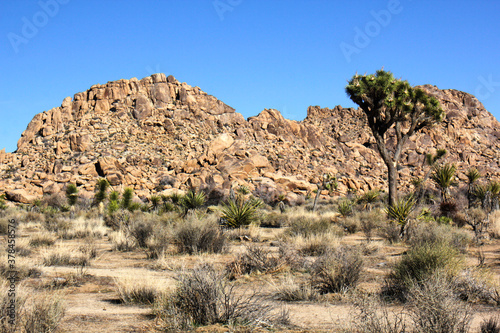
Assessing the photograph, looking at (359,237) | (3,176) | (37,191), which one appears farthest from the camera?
(3,176)

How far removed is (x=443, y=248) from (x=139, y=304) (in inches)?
196

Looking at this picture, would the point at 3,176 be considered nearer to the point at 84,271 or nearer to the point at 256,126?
the point at 256,126

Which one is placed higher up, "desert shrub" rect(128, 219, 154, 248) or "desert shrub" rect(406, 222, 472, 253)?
"desert shrub" rect(128, 219, 154, 248)

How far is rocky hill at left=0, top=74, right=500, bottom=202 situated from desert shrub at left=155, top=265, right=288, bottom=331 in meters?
39.2

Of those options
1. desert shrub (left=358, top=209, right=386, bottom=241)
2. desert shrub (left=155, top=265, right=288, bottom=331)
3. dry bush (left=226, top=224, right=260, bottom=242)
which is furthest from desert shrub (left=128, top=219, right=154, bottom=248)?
desert shrub (left=155, top=265, right=288, bottom=331)

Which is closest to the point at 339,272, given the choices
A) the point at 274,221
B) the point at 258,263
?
the point at 258,263

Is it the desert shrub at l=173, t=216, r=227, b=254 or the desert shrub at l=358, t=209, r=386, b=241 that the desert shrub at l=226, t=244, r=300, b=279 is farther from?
the desert shrub at l=358, t=209, r=386, b=241

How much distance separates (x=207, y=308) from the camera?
16.5ft

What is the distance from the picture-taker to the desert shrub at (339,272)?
7144 millimetres

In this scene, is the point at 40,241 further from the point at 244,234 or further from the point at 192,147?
the point at 192,147

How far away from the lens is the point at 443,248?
7.21 m

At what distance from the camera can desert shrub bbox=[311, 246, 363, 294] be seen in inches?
281

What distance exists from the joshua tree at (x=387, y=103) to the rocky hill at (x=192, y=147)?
24534 mm

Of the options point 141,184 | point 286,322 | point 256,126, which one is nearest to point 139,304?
point 286,322
